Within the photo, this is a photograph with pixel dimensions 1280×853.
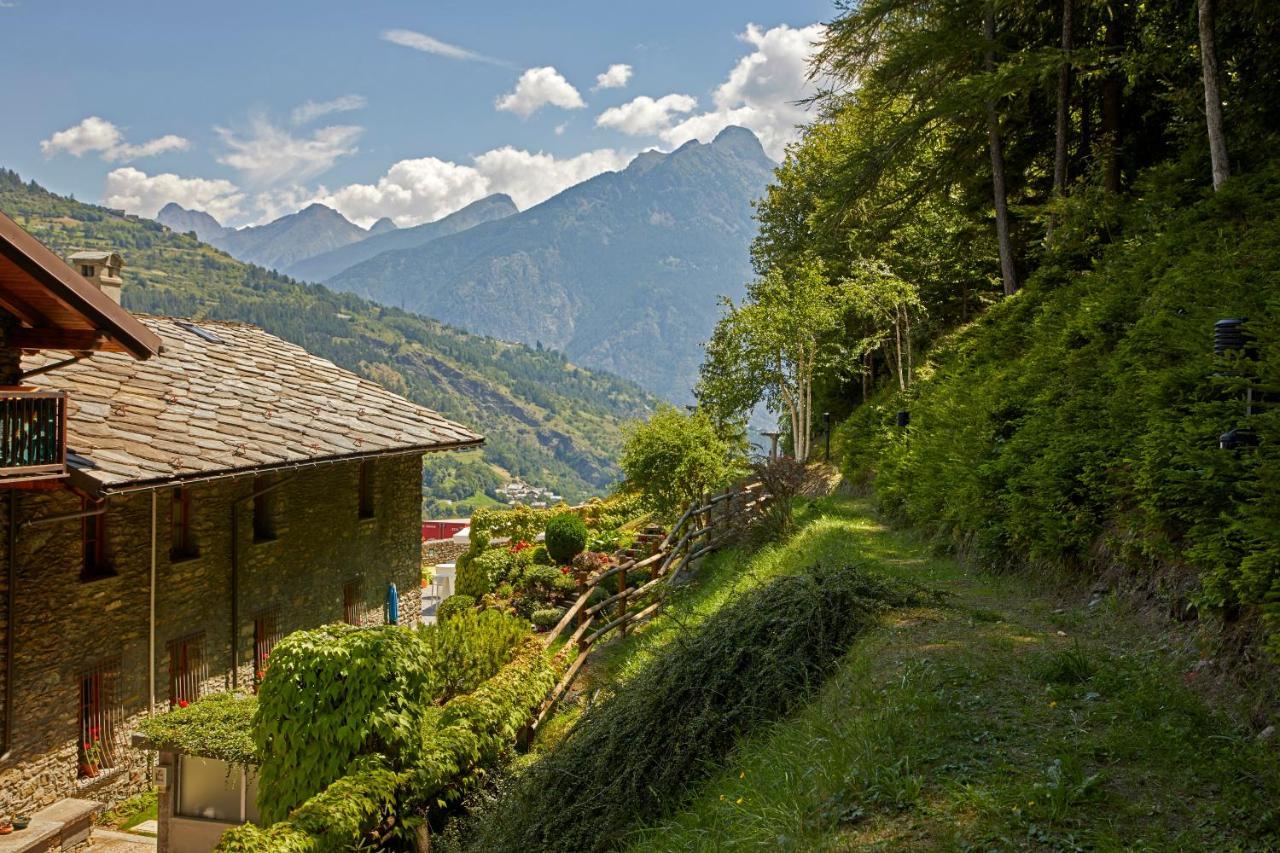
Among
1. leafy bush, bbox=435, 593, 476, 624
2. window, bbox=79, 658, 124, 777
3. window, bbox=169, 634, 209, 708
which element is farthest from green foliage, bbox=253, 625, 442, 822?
leafy bush, bbox=435, 593, 476, 624

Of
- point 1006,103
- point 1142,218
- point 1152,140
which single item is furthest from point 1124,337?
point 1006,103

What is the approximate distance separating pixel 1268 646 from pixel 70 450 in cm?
1283

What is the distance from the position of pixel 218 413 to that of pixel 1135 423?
1373cm

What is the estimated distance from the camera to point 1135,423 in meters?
6.94

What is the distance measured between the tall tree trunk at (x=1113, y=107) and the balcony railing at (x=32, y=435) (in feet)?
56.9

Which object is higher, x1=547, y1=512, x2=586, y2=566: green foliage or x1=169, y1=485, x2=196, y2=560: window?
x1=169, y1=485, x2=196, y2=560: window

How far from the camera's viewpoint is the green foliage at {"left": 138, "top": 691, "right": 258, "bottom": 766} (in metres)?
10.4

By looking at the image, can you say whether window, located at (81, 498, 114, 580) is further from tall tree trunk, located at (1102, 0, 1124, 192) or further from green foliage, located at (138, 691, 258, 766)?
tall tree trunk, located at (1102, 0, 1124, 192)

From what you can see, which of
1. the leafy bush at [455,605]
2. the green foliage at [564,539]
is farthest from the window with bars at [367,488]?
the green foliage at [564,539]

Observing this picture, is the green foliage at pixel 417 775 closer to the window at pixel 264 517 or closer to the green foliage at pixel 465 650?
the green foliage at pixel 465 650

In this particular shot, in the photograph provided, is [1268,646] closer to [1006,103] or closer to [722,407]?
[1006,103]

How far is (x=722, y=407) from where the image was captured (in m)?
31.9

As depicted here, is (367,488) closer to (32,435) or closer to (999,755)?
(32,435)

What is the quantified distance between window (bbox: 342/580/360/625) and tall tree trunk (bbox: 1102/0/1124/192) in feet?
56.1
